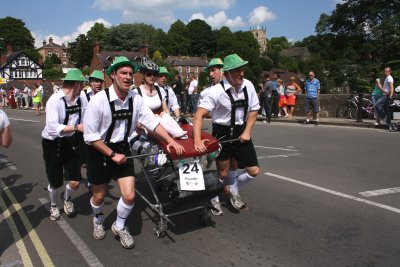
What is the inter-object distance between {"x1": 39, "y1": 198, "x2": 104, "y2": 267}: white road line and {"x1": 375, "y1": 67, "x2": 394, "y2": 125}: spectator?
446 inches

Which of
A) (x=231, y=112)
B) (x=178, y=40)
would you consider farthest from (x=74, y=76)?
(x=178, y=40)

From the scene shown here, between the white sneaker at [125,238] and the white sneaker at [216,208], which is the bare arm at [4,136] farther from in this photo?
the white sneaker at [216,208]

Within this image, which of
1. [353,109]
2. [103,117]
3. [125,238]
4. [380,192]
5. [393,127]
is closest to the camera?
[103,117]

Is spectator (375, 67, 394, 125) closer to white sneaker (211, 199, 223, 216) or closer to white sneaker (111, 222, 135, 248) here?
white sneaker (211, 199, 223, 216)

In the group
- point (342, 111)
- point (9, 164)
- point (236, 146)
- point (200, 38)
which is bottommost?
point (9, 164)

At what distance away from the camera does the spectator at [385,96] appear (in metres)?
12.9

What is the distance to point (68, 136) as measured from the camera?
535cm

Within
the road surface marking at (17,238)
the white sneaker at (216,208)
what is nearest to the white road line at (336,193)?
the white sneaker at (216,208)

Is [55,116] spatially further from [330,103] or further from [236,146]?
[330,103]

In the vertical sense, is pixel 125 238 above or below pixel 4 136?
below

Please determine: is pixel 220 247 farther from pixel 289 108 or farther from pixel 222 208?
pixel 289 108

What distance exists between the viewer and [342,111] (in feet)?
55.9

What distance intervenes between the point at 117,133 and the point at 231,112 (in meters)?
1.50

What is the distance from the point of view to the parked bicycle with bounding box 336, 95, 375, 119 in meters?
15.8
